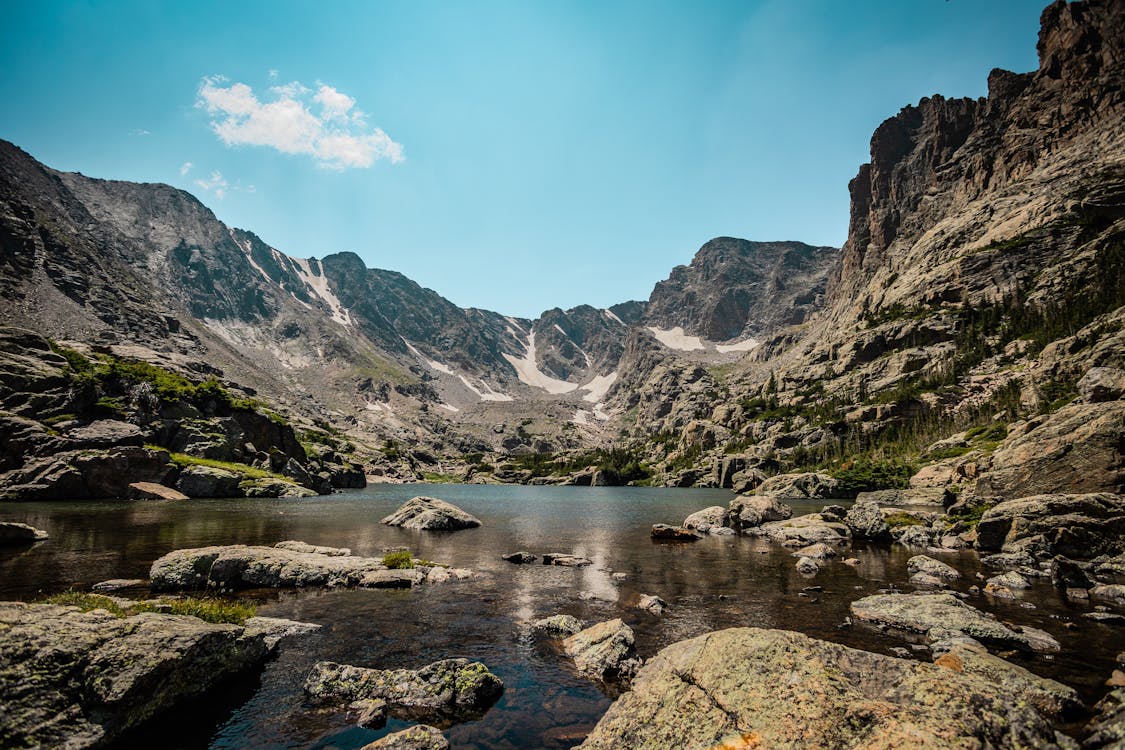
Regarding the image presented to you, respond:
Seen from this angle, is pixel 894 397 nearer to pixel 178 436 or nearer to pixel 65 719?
pixel 65 719

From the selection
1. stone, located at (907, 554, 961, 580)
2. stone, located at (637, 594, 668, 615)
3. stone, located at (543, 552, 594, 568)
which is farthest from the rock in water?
stone, located at (907, 554, 961, 580)

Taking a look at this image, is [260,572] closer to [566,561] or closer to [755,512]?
[566,561]

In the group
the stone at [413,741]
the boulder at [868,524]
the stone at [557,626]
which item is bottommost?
the boulder at [868,524]

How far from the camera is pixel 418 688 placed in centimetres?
1327

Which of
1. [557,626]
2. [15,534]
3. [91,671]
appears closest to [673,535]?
[557,626]

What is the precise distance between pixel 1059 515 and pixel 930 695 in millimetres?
33435

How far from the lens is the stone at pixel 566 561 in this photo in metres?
33.9

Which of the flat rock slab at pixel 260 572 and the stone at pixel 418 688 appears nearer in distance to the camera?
the stone at pixel 418 688

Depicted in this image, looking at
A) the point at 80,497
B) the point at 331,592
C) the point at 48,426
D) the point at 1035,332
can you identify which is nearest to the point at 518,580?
the point at 331,592

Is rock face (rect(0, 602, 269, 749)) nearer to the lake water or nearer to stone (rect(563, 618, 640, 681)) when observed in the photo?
the lake water

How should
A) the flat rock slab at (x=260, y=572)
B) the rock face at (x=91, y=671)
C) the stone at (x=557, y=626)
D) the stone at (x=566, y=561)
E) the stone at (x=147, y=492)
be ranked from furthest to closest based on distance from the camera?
the stone at (x=147, y=492) → the stone at (x=566, y=561) → the flat rock slab at (x=260, y=572) → the stone at (x=557, y=626) → the rock face at (x=91, y=671)

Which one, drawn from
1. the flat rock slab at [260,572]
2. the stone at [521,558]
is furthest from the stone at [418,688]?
the stone at [521,558]

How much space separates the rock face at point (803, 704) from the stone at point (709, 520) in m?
44.2

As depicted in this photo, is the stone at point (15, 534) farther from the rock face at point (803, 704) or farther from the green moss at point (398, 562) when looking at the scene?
the rock face at point (803, 704)
